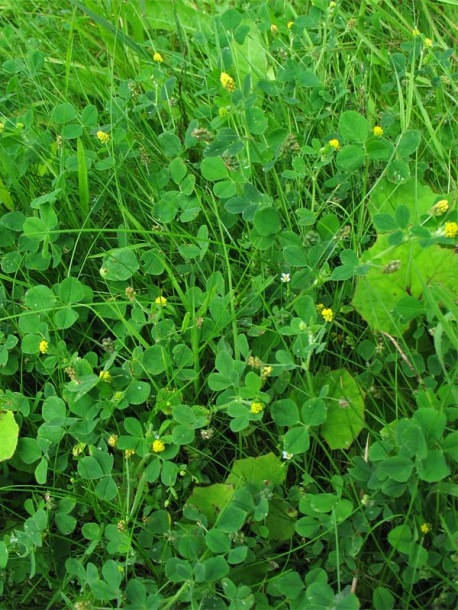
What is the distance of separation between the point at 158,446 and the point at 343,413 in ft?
1.48

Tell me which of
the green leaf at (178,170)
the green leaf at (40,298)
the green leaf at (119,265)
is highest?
the green leaf at (178,170)

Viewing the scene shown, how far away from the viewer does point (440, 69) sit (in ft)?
7.88

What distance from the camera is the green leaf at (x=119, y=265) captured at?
192cm

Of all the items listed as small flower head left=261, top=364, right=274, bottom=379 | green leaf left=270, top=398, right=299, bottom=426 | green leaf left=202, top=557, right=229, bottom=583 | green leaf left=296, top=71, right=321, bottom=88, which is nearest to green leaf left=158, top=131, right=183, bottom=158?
green leaf left=296, top=71, right=321, bottom=88

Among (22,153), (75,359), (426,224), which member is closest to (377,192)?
(426,224)

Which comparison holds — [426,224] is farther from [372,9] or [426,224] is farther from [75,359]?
[372,9]

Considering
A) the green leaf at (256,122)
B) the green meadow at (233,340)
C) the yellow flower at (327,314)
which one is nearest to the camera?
the green meadow at (233,340)

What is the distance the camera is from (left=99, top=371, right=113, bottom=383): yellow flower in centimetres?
176

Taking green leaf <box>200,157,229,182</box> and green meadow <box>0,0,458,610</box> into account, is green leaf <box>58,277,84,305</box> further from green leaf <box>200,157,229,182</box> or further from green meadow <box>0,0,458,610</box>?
green leaf <box>200,157,229,182</box>

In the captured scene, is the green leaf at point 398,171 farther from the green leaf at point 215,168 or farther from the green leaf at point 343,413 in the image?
the green leaf at point 343,413

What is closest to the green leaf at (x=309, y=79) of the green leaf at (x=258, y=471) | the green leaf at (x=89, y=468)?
the green leaf at (x=258, y=471)

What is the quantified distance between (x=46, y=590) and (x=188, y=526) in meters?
0.40

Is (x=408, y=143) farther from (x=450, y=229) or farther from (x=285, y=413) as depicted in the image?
(x=285, y=413)

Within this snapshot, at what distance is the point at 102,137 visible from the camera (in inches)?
82.4
